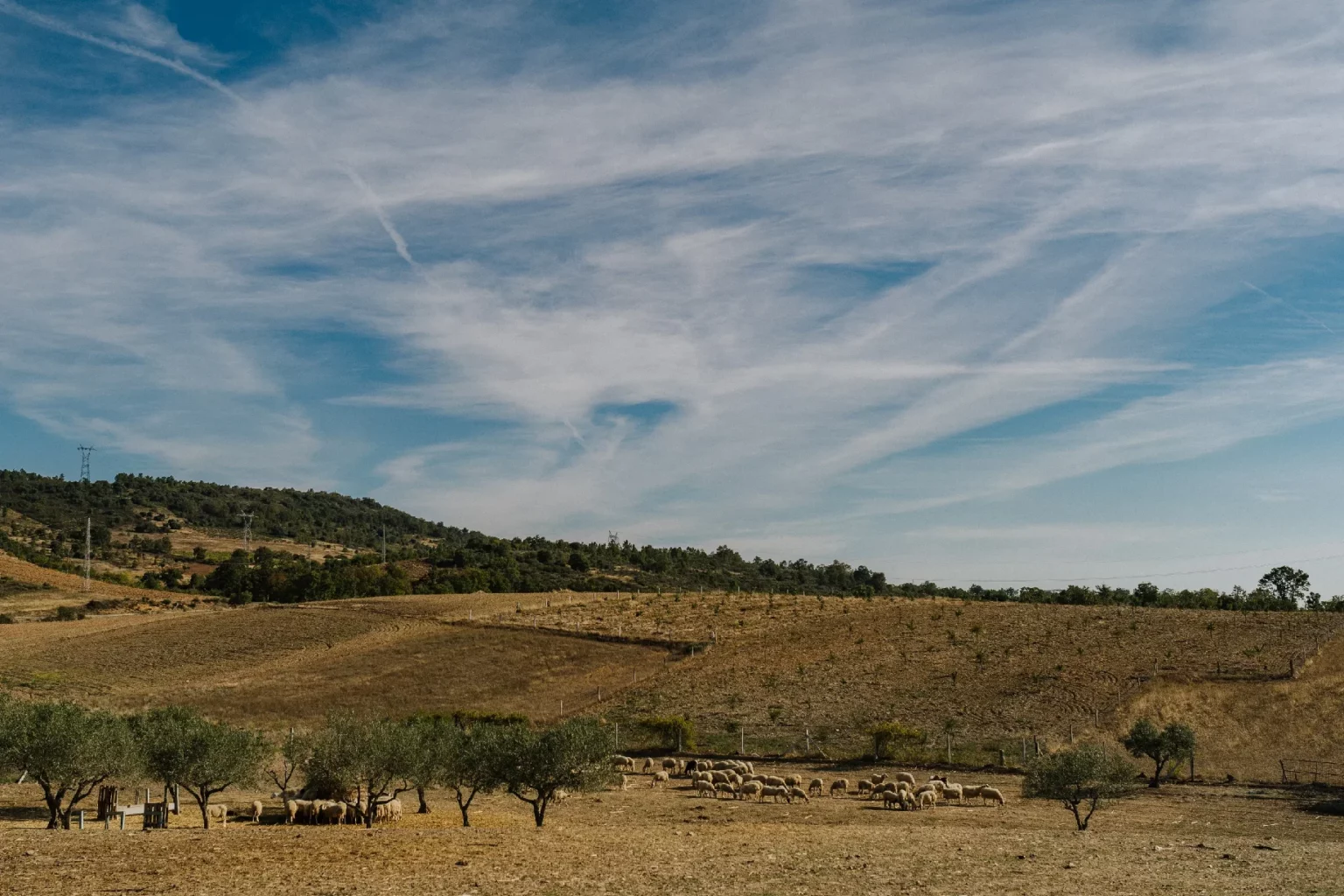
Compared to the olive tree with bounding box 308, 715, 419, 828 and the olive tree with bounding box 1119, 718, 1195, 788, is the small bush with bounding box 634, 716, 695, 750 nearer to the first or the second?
the olive tree with bounding box 1119, 718, 1195, 788

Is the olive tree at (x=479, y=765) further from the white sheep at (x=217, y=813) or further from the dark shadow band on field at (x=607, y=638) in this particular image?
the dark shadow band on field at (x=607, y=638)

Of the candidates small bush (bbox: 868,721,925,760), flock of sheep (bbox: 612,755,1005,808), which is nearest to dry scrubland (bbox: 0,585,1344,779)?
small bush (bbox: 868,721,925,760)

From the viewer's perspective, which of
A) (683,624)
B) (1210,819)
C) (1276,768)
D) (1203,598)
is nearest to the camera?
(1210,819)

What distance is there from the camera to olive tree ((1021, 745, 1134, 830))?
34.6 meters

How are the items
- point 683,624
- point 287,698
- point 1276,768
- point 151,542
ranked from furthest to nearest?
point 151,542, point 683,624, point 287,698, point 1276,768

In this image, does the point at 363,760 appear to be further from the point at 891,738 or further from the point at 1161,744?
the point at 1161,744

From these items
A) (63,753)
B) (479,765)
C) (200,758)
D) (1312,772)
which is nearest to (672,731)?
(479,765)

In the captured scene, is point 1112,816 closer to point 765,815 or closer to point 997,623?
point 765,815

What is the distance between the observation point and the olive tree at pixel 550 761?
114 feet

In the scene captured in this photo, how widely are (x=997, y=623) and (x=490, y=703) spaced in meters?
42.1

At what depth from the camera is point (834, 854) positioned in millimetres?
26078

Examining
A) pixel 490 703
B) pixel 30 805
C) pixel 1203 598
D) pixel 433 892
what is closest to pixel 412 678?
pixel 490 703

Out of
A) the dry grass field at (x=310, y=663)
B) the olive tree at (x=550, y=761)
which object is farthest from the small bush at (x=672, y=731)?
the olive tree at (x=550, y=761)

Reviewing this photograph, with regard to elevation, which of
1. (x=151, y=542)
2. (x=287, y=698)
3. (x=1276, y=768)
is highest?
(x=151, y=542)
